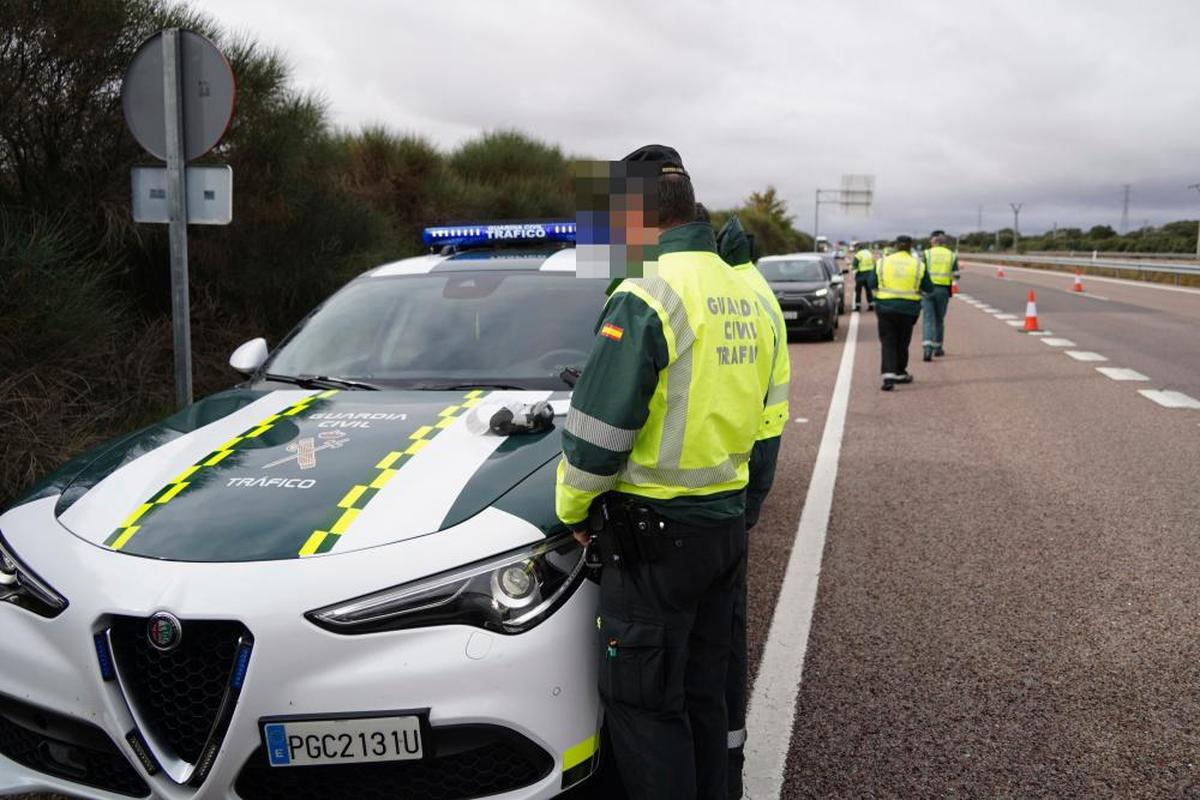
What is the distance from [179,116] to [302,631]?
3.92 metres

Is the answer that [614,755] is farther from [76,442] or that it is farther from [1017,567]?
[76,442]

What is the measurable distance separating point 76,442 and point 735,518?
183 inches

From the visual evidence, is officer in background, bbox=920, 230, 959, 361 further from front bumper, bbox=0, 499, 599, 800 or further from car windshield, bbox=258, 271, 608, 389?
front bumper, bbox=0, 499, 599, 800

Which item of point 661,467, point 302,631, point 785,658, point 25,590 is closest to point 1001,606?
point 785,658

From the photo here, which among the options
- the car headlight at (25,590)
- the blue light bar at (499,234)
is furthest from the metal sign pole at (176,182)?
the car headlight at (25,590)

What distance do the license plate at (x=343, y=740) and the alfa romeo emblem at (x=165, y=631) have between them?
299mm

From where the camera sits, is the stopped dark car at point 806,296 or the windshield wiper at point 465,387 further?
the stopped dark car at point 806,296

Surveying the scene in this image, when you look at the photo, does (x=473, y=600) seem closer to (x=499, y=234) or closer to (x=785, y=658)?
(x=785, y=658)

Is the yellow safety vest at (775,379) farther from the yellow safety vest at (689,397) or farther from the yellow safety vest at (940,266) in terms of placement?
the yellow safety vest at (940,266)

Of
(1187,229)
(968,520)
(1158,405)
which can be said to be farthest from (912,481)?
(1187,229)

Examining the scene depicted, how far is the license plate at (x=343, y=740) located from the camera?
247cm

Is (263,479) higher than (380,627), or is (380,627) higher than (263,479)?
(263,479)

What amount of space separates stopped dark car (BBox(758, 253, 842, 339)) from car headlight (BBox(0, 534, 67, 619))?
1598 centimetres

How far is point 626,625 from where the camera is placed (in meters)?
2.58
